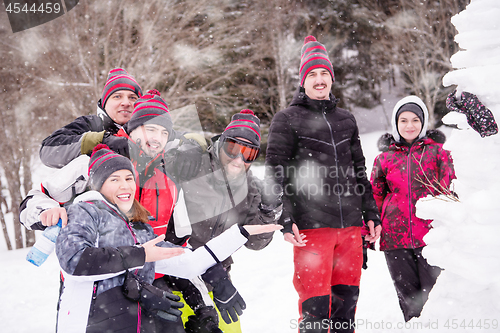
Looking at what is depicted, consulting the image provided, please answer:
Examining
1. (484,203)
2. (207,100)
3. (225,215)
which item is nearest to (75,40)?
(207,100)

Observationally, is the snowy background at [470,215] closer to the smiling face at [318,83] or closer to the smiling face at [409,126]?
the smiling face at [409,126]

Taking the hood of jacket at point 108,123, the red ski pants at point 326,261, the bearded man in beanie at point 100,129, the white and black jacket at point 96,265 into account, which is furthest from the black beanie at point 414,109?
the white and black jacket at point 96,265

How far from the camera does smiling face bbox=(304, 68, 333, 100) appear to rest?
9.58 feet

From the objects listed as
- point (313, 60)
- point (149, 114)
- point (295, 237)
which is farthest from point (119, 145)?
point (313, 60)

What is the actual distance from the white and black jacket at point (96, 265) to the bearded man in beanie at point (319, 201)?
1.21 m

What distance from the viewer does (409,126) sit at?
10.7 ft

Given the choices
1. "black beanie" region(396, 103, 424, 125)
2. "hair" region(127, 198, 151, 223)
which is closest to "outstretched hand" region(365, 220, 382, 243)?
"black beanie" region(396, 103, 424, 125)

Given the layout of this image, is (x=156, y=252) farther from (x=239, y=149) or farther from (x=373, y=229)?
(x=373, y=229)

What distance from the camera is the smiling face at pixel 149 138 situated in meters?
2.36

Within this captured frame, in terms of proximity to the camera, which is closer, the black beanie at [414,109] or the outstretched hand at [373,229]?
the outstretched hand at [373,229]

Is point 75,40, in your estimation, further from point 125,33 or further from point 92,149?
point 92,149

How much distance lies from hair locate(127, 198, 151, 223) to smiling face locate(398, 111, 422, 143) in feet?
8.17

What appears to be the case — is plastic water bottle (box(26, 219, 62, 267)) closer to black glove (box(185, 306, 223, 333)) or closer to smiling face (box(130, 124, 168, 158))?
smiling face (box(130, 124, 168, 158))

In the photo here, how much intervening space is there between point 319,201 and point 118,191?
155cm
